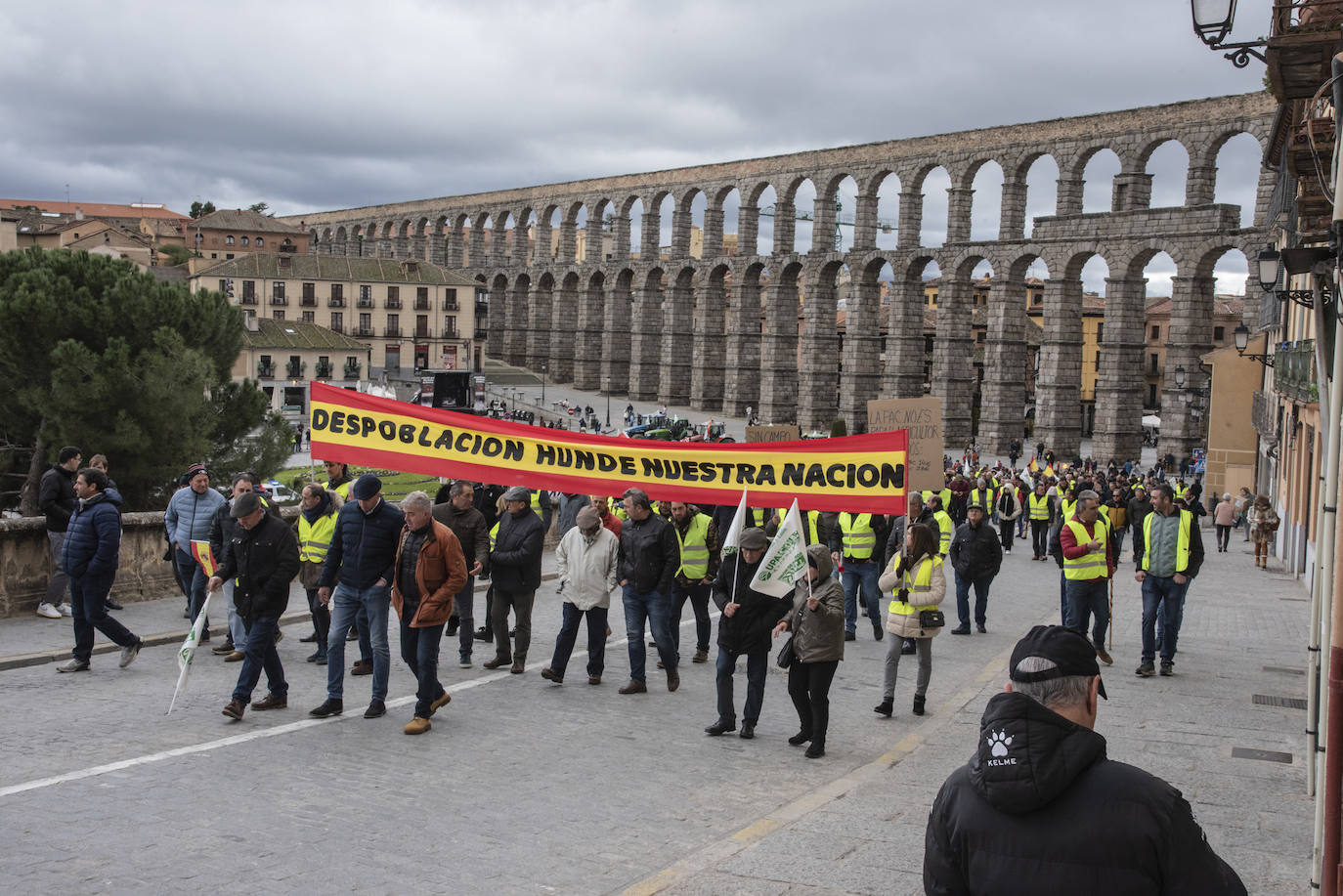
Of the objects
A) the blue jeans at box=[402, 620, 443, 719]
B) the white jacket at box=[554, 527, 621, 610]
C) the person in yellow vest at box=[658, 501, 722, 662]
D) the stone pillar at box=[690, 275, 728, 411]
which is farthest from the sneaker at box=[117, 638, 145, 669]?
the stone pillar at box=[690, 275, 728, 411]

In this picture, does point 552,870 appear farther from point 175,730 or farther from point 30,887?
point 175,730

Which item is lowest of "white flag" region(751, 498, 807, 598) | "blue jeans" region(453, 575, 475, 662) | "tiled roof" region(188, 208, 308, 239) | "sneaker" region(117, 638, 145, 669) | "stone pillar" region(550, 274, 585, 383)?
"sneaker" region(117, 638, 145, 669)

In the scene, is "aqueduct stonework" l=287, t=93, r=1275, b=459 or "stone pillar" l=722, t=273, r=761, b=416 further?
"stone pillar" l=722, t=273, r=761, b=416

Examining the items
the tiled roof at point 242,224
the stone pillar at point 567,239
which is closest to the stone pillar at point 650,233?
the stone pillar at point 567,239

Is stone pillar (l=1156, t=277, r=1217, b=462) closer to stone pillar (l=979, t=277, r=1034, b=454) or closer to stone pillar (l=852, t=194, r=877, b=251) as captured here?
stone pillar (l=979, t=277, r=1034, b=454)

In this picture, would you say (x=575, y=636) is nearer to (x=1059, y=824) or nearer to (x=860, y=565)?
(x=860, y=565)

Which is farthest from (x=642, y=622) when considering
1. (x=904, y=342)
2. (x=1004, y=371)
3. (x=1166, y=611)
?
(x=904, y=342)

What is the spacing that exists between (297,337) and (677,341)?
22.1 meters

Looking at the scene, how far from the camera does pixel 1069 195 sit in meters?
54.9

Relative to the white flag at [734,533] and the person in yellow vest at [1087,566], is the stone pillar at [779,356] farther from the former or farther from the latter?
the white flag at [734,533]

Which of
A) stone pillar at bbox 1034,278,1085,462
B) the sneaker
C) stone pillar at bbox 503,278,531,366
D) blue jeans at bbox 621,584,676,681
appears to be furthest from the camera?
stone pillar at bbox 503,278,531,366

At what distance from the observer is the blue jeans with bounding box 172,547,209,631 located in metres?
11.4

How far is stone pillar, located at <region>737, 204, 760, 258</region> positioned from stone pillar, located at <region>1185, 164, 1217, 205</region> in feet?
86.6

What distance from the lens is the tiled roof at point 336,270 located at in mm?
77750
